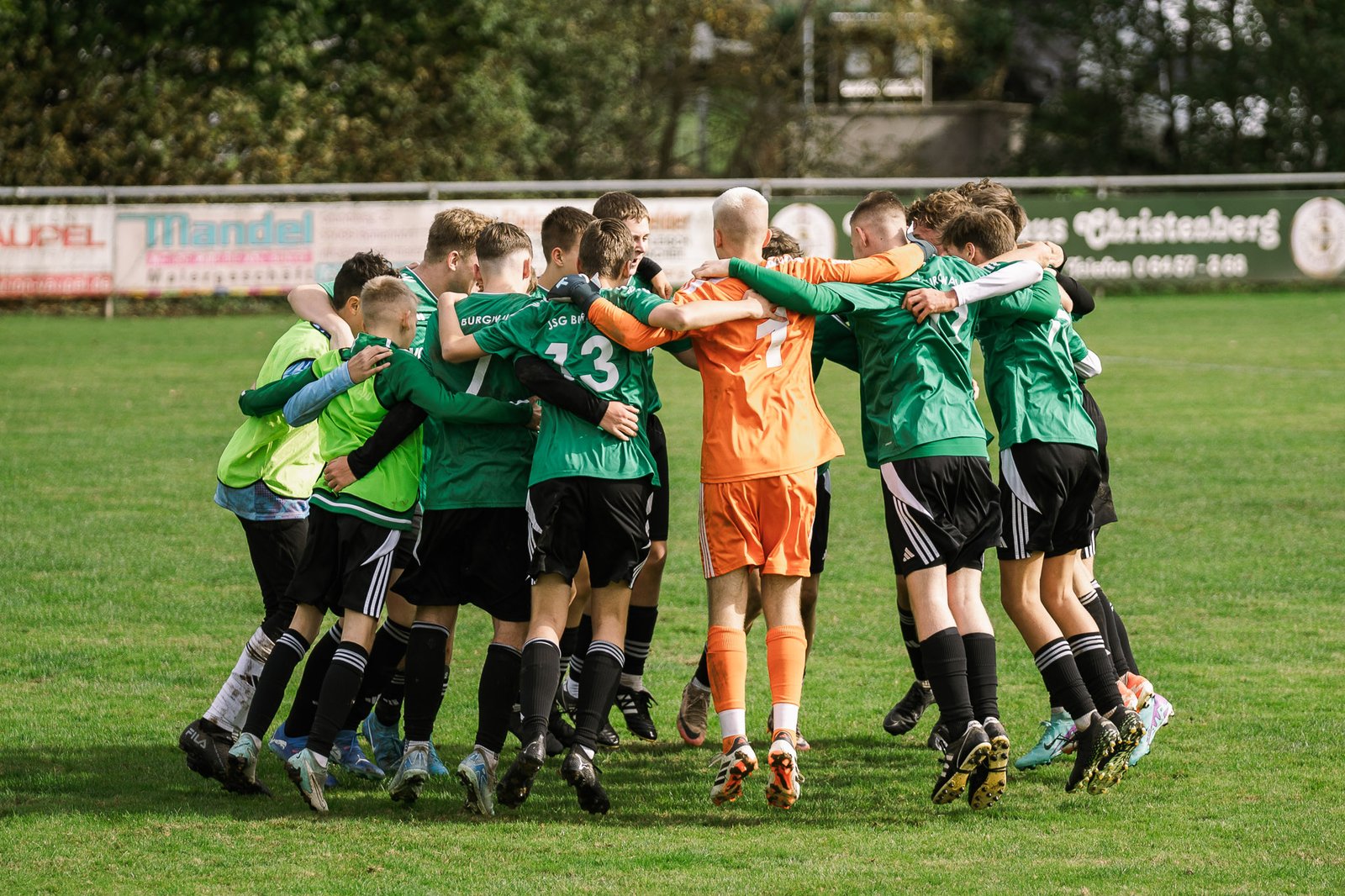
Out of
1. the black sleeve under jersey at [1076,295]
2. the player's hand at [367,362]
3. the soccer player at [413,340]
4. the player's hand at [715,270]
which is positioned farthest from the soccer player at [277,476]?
the black sleeve under jersey at [1076,295]

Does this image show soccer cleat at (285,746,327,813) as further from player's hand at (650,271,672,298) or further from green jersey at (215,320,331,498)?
player's hand at (650,271,672,298)

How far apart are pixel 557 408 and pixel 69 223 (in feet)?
69.7

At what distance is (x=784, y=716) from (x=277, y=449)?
2288 millimetres

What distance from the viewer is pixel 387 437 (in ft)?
17.5

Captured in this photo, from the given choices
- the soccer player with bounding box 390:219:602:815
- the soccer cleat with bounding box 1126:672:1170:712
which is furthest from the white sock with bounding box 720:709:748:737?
the soccer cleat with bounding box 1126:672:1170:712

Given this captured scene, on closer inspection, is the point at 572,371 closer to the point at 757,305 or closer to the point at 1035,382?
the point at 757,305

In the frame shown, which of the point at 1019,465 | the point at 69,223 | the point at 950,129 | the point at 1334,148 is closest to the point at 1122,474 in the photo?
the point at 1019,465

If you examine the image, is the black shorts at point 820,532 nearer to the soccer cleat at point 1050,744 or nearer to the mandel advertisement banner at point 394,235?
the soccer cleat at point 1050,744

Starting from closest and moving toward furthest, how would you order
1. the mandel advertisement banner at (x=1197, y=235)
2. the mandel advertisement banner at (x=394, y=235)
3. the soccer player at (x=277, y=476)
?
the soccer player at (x=277, y=476)
the mandel advertisement banner at (x=394, y=235)
the mandel advertisement banner at (x=1197, y=235)

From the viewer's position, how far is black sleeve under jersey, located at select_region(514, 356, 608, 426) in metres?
5.19

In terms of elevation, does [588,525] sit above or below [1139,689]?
above

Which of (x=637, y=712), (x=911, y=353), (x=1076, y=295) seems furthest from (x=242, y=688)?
(x=1076, y=295)

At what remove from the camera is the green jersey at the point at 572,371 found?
525 cm

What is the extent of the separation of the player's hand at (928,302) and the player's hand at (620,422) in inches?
41.4
